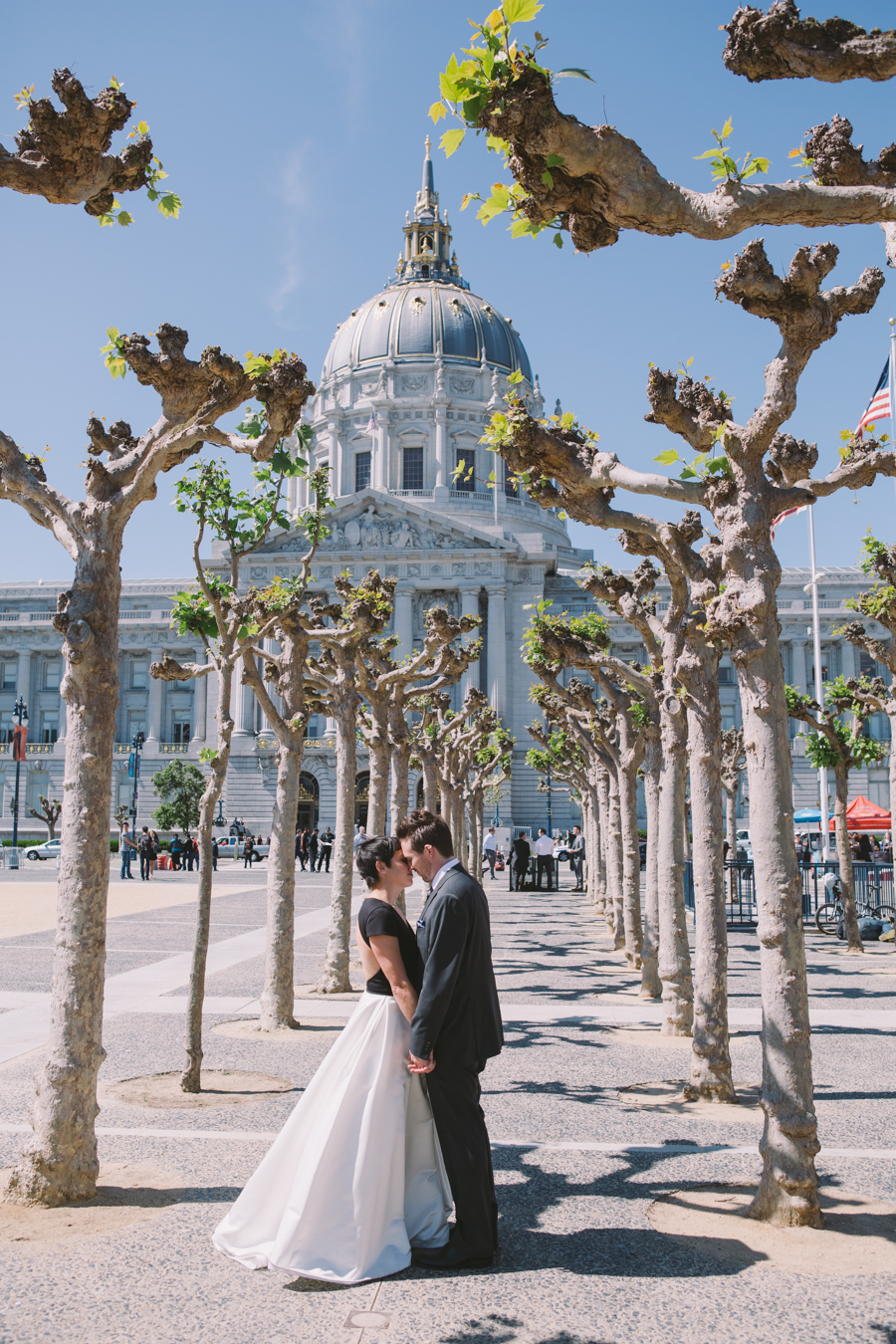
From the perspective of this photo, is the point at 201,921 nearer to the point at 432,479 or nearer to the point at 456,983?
the point at 456,983

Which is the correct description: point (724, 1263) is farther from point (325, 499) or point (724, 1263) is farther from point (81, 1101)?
point (325, 499)

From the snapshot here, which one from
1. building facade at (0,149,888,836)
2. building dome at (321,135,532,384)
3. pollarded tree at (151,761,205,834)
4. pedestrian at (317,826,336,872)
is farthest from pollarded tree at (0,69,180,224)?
building dome at (321,135,532,384)

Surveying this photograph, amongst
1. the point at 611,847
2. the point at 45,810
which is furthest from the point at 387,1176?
the point at 45,810

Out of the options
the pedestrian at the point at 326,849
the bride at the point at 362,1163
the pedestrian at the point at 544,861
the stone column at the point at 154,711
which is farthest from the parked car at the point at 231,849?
the bride at the point at 362,1163

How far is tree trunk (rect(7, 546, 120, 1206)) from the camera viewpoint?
5.54 m

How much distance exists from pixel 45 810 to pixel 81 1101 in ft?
223

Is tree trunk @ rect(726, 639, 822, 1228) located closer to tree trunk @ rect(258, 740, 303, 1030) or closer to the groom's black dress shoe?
the groom's black dress shoe

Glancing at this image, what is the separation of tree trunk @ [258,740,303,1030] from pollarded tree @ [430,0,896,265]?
6.86m

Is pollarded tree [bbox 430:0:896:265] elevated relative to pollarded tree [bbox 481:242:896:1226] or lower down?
elevated

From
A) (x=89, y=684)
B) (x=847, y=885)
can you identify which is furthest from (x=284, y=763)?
(x=847, y=885)

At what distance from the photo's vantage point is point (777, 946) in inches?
218

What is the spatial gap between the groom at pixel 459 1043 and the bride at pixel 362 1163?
0.11 meters

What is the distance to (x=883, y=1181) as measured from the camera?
235 inches

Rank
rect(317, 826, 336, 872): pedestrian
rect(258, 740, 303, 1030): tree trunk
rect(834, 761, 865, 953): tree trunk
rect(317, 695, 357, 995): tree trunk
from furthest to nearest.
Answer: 1. rect(317, 826, 336, 872): pedestrian
2. rect(834, 761, 865, 953): tree trunk
3. rect(317, 695, 357, 995): tree trunk
4. rect(258, 740, 303, 1030): tree trunk
